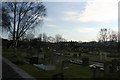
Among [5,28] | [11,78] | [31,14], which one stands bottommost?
[11,78]

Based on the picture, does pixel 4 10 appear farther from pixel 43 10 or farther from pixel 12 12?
pixel 43 10

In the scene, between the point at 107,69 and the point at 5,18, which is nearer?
the point at 107,69

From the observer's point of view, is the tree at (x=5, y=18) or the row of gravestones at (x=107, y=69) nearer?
the row of gravestones at (x=107, y=69)

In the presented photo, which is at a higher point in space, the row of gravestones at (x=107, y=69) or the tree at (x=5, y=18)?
the tree at (x=5, y=18)

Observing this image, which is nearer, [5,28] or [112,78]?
[112,78]

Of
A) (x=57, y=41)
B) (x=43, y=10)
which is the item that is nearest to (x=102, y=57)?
(x=43, y=10)

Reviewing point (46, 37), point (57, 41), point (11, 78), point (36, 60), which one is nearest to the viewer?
point (11, 78)

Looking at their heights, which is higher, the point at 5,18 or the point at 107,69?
the point at 5,18

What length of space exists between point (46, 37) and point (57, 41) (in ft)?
32.3

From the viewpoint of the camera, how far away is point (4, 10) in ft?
111

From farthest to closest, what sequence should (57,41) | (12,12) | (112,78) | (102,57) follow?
(57,41), (12,12), (102,57), (112,78)

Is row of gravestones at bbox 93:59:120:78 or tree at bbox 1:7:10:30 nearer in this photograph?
row of gravestones at bbox 93:59:120:78

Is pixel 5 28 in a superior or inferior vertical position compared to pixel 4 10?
inferior

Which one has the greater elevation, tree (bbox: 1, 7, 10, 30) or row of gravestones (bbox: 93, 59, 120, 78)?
tree (bbox: 1, 7, 10, 30)
